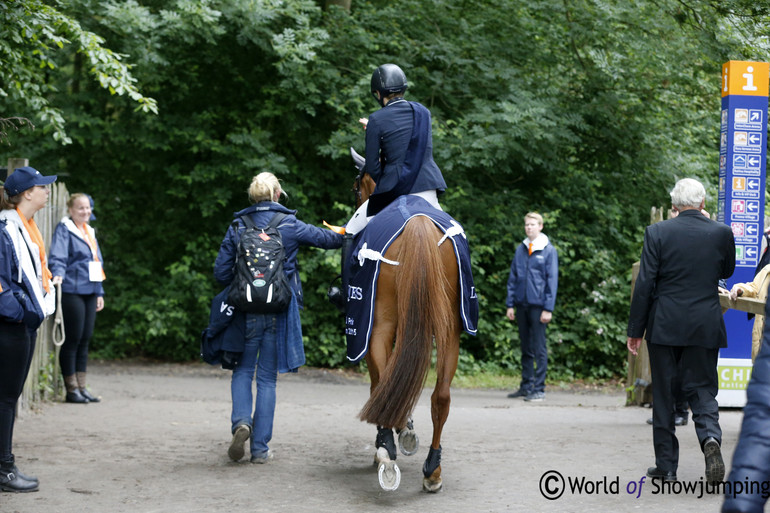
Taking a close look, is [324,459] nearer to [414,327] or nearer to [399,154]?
[414,327]

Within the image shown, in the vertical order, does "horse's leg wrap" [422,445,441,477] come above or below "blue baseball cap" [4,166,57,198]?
below

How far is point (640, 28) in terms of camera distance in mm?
11758

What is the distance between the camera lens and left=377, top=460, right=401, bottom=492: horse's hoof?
5.11m

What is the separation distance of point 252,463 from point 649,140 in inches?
353

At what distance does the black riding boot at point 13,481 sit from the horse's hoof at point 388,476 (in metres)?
2.15

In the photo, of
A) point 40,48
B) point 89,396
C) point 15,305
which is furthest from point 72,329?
point 15,305

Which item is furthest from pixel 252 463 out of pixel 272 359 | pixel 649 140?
pixel 649 140

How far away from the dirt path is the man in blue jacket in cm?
48

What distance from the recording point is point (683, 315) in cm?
554

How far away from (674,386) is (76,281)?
6.12 m

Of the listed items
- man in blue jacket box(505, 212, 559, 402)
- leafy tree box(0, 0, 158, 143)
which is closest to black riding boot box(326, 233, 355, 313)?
leafy tree box(0, 0, 158, 143)

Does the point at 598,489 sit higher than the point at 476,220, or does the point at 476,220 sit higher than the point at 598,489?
the point at 476,220

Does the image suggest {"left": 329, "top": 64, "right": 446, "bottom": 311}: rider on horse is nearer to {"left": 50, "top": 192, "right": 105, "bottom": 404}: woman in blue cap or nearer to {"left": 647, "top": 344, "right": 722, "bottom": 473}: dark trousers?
{"left": 647, "top": 344, "right": 722, "bottom": 473}: dark trousers

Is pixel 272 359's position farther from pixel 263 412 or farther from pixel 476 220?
pixel 476 220
